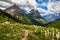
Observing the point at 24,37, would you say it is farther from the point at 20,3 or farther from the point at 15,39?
the point at 20,3

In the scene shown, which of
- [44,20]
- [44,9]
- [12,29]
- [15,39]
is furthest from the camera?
[44,20]

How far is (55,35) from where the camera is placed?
3253 centimetres

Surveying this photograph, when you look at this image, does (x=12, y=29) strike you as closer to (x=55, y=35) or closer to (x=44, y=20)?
(x=55, y=35)

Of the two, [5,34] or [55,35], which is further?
[55,35]

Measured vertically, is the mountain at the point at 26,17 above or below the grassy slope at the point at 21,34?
below

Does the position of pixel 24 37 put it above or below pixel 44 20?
above

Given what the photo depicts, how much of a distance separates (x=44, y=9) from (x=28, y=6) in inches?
447

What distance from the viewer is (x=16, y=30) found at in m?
31.3

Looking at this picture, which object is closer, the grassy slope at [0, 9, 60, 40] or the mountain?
the grassy slope at [0, 9, 60, 40]

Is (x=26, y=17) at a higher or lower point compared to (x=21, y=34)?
lower

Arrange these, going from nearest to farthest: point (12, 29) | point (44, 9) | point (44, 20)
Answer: point (12, 29)
point (44, 9)
point (44, 20)

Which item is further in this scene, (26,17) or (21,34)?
(26,17)

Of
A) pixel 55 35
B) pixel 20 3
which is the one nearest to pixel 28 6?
pixel 20 3

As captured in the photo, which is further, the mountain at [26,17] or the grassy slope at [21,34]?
the mountain at [26,17]
